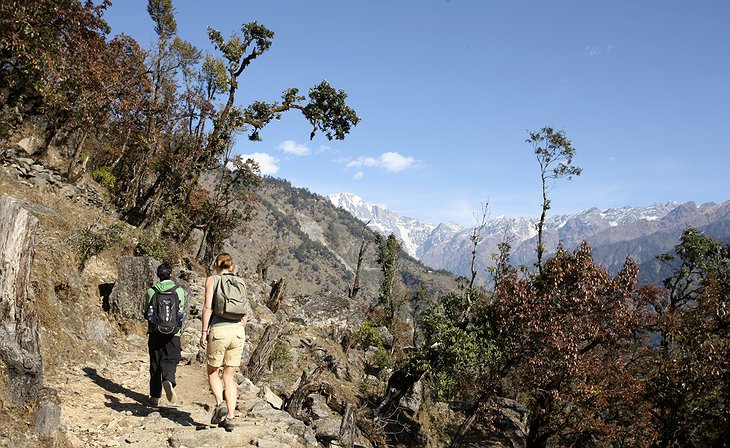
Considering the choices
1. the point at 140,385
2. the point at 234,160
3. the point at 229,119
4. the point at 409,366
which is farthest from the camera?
the point at 234,160

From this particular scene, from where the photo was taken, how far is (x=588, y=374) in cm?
1625

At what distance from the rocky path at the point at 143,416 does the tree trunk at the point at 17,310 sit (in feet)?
2.64

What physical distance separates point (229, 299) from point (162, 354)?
2249 millimetres

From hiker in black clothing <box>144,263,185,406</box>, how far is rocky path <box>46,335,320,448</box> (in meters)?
0.34

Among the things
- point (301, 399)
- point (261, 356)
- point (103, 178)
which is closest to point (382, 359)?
point (261, 356)

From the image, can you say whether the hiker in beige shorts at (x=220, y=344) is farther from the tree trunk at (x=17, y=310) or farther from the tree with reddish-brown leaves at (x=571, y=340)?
the tree with reddish-brown leaves at (x=571, y=340)

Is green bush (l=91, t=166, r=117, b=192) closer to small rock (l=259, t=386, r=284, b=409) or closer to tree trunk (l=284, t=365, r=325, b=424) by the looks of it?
small rock (l=259, t=386, r=284, b=409)

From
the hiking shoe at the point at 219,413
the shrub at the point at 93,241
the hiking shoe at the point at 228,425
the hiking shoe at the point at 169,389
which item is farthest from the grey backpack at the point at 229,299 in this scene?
the shrub at the point at 93,241

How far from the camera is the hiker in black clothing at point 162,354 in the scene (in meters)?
7.27

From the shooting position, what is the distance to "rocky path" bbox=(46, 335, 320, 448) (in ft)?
20.1

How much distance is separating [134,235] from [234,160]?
60.6 feet

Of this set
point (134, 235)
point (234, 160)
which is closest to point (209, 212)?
point (234, 160)

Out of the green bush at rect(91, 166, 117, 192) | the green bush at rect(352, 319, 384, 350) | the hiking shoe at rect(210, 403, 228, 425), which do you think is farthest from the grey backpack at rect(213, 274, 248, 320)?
the green bush at rect(91, 166, 117, 192)

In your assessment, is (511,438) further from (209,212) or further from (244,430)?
(209,212)
